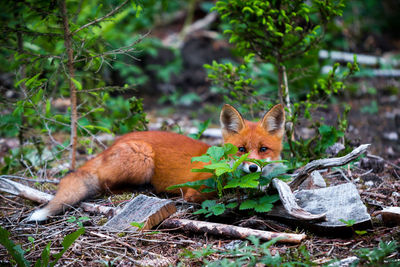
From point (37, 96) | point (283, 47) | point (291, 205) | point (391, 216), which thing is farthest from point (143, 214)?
point (283, 47)

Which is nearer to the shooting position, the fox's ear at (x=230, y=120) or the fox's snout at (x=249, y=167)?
the fox's snout at (x=249, y=167)

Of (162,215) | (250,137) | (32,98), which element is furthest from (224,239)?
(32,98)

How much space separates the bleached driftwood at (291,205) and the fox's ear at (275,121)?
0.96 meters

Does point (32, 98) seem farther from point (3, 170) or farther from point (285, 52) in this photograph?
point (285, 52)

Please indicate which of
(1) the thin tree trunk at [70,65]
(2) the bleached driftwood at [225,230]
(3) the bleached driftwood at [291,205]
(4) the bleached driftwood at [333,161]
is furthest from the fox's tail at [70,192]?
(4) the bleached driftwood at [333,161]

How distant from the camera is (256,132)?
13.5 ft

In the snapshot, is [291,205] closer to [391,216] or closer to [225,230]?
[225,230]

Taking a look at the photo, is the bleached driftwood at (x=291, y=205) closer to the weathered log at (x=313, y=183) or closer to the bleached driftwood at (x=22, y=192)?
the weathered log at (x=313, y=183)

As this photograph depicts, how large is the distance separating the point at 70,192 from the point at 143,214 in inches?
44.6

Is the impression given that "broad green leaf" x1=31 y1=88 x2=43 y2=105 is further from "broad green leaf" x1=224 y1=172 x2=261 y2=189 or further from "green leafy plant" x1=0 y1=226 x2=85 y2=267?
"broad green leaf" x1=224 y1=172 x2=261 y2=189

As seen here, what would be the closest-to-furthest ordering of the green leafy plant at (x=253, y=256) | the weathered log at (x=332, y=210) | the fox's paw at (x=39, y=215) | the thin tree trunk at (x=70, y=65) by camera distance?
1. the green leafy plant at (x=253, y=256)
2. the weathered log at (x=332, y=210)
3. the fox's paw at (x=39, y=215)
4. the thin tree trunk at (x=70, y=65)

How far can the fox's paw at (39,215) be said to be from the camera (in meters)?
3.68

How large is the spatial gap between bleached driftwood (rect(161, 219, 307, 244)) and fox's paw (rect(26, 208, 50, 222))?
132 centimetres

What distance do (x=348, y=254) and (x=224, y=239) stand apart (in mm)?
1083
